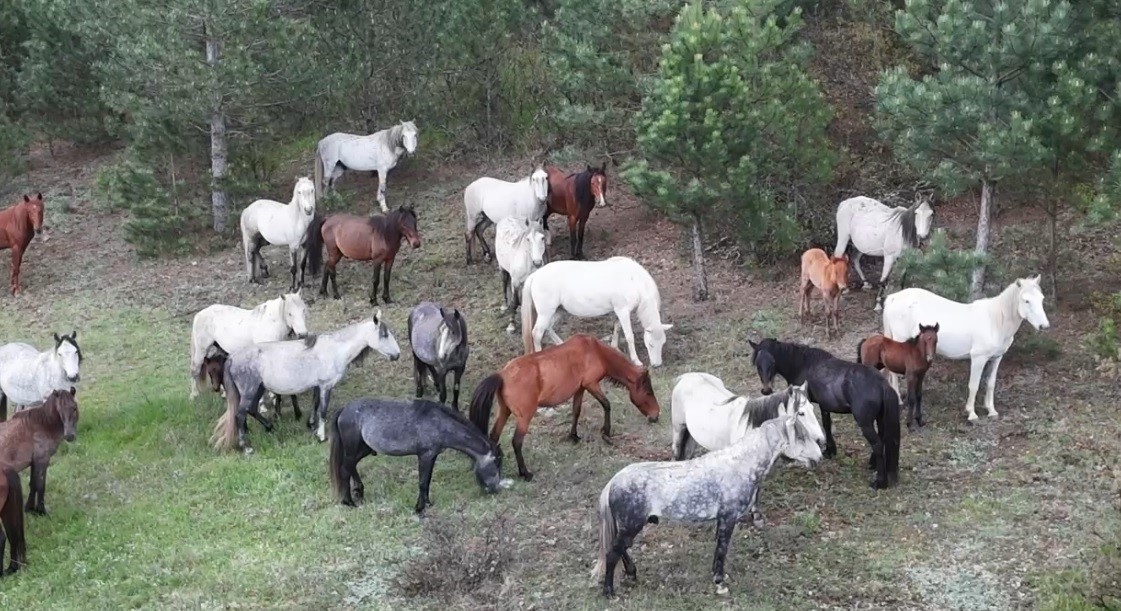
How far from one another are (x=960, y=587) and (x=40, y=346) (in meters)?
12.7

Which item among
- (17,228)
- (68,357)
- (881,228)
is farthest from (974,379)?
(17,228)

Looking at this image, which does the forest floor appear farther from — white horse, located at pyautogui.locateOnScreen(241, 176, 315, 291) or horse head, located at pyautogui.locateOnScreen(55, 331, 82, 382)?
white horse, located at pyautogui.locateOnScreen(241, 176, 315, 291)

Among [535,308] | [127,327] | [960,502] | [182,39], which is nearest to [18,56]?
[182,39]

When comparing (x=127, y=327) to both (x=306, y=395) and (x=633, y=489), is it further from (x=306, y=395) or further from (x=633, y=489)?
(x=633, y=489)

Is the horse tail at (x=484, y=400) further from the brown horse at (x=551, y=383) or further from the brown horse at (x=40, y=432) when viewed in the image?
the brown horse at (x=40, y=432)

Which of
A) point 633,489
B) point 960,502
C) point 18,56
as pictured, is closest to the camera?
point 633,489

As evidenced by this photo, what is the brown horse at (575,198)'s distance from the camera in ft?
56.3

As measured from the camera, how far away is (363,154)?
19891 mm

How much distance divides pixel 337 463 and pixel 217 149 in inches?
420

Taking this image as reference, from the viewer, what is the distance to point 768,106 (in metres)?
15.1

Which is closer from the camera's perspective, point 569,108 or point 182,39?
point 569,108

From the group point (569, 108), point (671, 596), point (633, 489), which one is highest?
point (569, 108)

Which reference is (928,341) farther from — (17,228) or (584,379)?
(17,228)

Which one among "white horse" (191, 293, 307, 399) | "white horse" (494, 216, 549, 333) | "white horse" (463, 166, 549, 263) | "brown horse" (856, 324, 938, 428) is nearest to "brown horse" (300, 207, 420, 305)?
"white horse" (494, 216, 549, 333)
